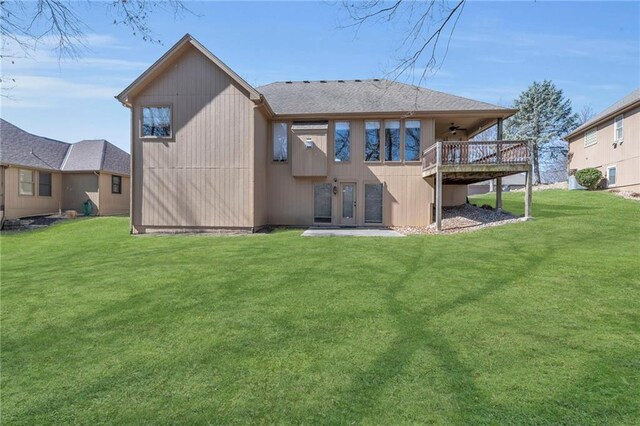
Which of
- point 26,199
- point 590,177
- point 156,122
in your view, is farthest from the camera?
point 590,177

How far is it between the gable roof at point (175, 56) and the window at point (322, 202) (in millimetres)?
4377

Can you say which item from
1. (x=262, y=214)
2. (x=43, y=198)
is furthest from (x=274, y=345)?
(x=43, y=198)

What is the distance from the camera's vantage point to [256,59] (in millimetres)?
10180

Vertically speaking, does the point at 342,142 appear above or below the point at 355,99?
below

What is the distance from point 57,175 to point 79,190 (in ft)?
4.62

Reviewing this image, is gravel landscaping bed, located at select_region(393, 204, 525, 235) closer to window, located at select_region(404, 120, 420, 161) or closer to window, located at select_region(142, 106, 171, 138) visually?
window, located at select_region(404, 120, 420, 161)

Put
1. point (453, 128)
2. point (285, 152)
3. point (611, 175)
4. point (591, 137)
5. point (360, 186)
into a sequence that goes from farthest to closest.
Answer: point (591, 137) < point (611, 175) < point (453, 128) < point (285, 152) < point (360, 186)

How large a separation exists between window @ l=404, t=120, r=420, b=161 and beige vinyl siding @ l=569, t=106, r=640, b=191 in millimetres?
12508

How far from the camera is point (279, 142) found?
45.9 ft

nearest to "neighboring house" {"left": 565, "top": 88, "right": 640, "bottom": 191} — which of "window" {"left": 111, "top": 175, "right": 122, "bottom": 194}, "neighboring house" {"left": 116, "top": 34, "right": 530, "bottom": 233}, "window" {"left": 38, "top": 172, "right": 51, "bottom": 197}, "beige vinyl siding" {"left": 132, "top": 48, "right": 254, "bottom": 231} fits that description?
"neighboring house" {"left": 116, "top": 34, "right": 530, "bottom": 233}

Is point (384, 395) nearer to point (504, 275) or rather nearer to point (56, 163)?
point (504, 275)

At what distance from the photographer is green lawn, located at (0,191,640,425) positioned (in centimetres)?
245

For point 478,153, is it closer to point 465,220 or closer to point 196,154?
point 465,220

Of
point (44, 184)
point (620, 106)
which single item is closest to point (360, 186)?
point (620, 106)
